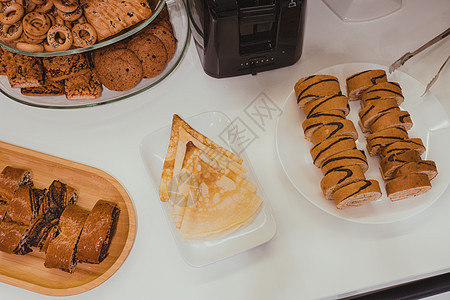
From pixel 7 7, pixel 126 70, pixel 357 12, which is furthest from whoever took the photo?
pixel 357 12

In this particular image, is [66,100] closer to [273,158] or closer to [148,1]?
[148,1]

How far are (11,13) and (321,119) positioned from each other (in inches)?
27.0

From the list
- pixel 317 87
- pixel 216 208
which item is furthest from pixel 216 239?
pixel 317 87

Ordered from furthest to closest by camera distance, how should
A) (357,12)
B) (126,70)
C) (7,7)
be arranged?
1. (357,12)
2. (126,70)
3. (7,7)

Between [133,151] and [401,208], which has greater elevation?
[133,151]

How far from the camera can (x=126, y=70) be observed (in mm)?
1007

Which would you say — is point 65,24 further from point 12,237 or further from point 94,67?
point 12,237

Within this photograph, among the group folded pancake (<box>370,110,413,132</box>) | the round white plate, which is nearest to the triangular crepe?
the round white plate

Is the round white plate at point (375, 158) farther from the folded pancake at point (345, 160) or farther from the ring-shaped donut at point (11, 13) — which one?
the ring-shaped donut at point (11, 13)

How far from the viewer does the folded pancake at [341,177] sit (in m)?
0.87

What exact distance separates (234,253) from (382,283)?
0.31 metres

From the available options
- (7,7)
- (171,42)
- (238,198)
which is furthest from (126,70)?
(238,198)

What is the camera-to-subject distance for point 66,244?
2.89 feet

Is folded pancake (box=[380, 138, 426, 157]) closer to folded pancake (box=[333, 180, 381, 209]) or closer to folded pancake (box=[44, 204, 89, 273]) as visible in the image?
folded pancake (box=[333, 180, 381, 209])
